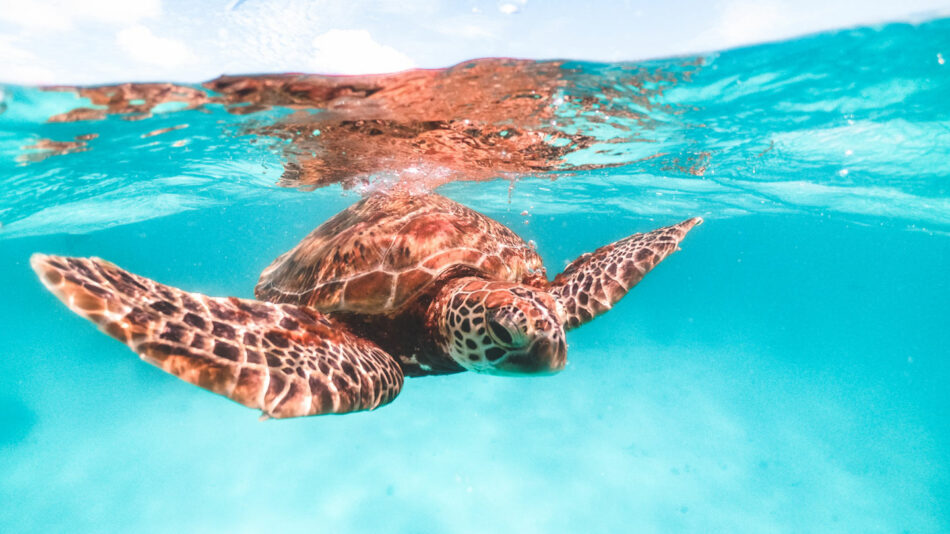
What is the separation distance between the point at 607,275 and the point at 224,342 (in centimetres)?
414

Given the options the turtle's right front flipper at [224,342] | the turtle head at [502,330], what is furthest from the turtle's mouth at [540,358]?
the turtle's right front flipper at [224,342]

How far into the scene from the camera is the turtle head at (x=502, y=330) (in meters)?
3.15

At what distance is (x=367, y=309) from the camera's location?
4637 mm

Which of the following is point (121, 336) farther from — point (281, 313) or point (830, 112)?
point (830, 112)

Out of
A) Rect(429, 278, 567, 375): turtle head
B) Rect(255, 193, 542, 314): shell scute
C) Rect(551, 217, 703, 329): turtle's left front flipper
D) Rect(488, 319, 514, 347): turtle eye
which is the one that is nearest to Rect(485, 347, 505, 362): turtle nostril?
Rect(429, 278, 567, 375): turtle head

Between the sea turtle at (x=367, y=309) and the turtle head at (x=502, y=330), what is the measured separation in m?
0.01

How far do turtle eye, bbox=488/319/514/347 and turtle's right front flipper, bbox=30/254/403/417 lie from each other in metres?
1.00

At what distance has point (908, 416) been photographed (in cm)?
2372

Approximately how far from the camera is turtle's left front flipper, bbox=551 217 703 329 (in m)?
5.01

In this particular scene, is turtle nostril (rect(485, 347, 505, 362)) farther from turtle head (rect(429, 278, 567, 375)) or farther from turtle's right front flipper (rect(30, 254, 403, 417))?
turtle's right front flipper (rect(30, 254, 403, 417))

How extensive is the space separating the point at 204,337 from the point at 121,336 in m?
0.42

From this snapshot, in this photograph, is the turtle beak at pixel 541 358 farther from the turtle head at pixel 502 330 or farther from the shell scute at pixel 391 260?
the shell scute at pixel 391 260

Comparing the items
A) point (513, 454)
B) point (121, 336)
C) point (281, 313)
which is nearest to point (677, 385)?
point (513, 454)

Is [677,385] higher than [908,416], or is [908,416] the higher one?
[677,385]
